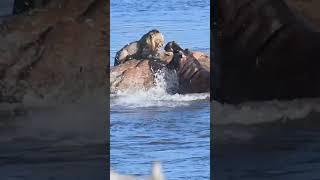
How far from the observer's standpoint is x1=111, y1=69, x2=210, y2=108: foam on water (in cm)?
608

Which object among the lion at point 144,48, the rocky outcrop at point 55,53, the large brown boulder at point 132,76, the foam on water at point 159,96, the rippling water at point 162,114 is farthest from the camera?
the lion at point 144,48

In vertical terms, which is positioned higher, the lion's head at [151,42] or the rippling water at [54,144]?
the lion's head at [151,42]

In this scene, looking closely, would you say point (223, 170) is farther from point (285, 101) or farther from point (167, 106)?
point (167, 106)

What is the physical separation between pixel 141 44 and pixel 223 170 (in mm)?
2055

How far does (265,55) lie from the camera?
4.97 m

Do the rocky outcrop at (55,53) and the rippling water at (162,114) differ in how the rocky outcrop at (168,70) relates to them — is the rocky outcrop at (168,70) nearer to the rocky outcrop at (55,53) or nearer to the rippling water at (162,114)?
the rippling water at (162,114)

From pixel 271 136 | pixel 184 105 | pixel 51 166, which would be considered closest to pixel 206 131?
pixel 184 105

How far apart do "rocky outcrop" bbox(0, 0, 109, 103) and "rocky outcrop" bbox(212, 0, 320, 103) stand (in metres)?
0.73

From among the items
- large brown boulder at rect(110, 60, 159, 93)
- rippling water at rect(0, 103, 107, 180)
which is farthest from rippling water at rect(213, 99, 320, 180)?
large brown boulder at rect(110, 60, 159, 93)

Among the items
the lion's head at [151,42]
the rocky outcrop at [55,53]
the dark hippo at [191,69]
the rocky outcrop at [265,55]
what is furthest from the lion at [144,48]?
the rocky outcrop at [265,55]

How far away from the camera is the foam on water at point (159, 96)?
20.0 feet

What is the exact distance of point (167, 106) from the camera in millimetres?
6121

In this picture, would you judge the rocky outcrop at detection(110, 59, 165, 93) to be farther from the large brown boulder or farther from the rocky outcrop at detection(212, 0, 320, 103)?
the rocky outcrop at detection(212, 0, 320, 103)

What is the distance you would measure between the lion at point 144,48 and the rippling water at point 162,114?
0.17 feet
